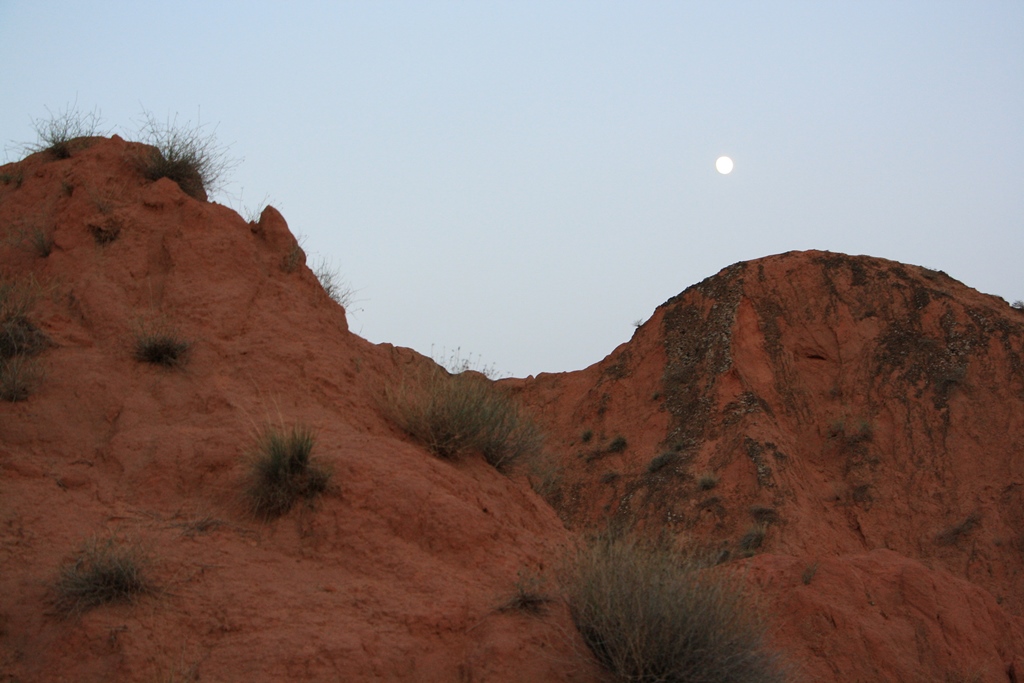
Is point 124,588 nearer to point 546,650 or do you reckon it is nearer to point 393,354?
point 546,650

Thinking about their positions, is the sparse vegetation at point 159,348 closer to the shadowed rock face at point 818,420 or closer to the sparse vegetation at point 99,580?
the sparse vegetation at point 99,580

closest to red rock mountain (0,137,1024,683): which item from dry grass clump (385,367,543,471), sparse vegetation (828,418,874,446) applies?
dry grass clump (385,367,543,471)

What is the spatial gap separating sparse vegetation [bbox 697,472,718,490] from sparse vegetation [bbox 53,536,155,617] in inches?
466

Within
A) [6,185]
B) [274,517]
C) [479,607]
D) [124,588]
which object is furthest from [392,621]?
[6,185]

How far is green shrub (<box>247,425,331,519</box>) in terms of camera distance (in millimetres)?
6246

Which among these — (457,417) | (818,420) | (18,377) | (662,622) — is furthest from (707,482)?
(18,377)

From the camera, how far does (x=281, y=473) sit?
6.27 m

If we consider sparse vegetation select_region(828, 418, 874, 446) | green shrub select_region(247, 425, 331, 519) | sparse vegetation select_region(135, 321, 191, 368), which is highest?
sparse vegetation select_region(828, 418, 874, 446)

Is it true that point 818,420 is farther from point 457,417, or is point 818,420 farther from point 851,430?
point 457,417

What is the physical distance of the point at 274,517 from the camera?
20.6 feet

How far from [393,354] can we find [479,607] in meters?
3.92

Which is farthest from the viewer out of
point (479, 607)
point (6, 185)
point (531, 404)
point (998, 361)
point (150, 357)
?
point (531, 404)

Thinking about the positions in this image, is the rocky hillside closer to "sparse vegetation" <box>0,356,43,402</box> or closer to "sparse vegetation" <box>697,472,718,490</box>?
"sparse vegetation" <box>0,356,43,402</box>

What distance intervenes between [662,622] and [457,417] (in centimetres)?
307
